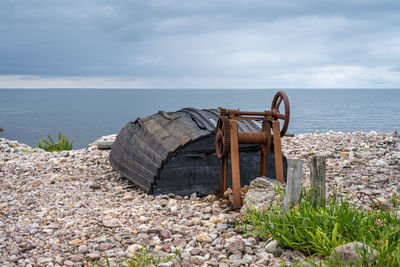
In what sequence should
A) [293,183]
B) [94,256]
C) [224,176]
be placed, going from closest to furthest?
1. [94,256]
2. [293,183]
3. [224,176]

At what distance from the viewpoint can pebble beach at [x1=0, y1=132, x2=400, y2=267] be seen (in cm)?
387

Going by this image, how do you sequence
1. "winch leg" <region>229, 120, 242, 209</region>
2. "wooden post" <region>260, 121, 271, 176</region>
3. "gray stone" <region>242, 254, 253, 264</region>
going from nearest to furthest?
"gray stone" <region>242, 254, 253, 264</region>, "winch leg" <region>229, 120, 242, 209</region>, "wooden post" <region>260, 121, 271, 176</region>

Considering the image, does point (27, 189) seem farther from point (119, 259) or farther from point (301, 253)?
point (301, 253)

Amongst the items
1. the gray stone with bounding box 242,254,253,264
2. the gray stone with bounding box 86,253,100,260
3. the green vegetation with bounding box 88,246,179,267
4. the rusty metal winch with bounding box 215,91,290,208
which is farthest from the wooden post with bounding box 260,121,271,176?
the gray stone with bounding box 86,253,100,260

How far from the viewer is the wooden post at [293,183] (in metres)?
4.02

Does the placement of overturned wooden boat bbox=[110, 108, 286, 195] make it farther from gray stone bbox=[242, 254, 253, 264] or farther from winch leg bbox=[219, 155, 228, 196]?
gray stone bbox=[242, 254, 253, 264]

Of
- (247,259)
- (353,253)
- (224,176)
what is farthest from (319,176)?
(224,176)

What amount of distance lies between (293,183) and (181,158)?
2274 millimetres

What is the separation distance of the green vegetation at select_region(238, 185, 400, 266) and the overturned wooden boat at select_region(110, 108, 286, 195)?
203 cm

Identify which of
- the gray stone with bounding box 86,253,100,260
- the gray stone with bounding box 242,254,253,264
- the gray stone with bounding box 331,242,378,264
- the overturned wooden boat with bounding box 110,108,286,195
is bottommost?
the gray stone with bounding box 86,253,100,260

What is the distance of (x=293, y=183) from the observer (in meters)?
4.05

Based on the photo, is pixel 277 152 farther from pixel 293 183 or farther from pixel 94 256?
pixel 94 256

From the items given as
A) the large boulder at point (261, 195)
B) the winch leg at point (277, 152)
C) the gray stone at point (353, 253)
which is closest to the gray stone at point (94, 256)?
the large boulder at point (261, 195)

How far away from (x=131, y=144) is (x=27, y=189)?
1.95 metres
